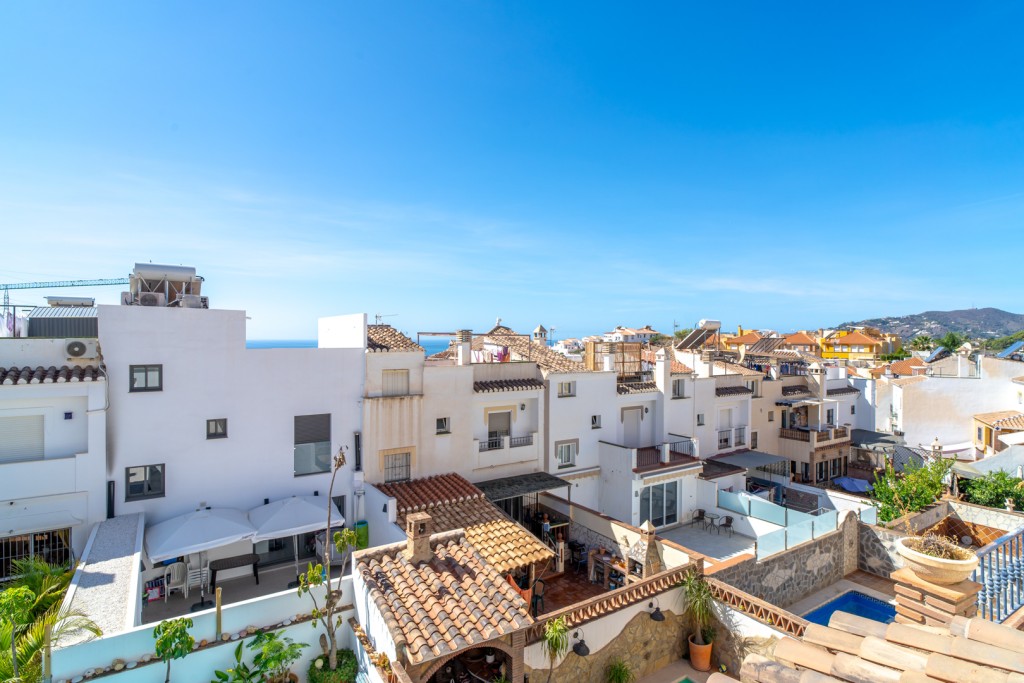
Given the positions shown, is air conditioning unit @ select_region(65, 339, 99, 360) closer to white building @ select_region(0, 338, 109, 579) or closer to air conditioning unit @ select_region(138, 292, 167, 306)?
white building @ select_region(0, 338, 109, 579)

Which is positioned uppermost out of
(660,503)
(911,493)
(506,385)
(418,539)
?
(506,385)

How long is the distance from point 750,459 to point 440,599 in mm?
26540

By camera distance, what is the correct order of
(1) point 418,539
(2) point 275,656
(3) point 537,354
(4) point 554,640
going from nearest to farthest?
(2) point 275,656 < (4) point 554,640 < (1) point 418,539 < (3) point 537,354

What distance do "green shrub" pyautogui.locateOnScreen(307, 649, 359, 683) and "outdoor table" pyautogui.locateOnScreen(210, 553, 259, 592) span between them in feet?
21.8

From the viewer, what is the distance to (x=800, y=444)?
37.2m

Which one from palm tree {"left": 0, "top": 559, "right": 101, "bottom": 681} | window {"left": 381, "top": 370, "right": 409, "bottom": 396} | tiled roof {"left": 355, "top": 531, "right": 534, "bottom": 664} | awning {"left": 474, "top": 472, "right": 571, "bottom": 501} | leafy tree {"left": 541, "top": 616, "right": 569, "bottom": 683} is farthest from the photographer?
awning {"left": 474, "top": 472, "right": 571, "bottom": 501}

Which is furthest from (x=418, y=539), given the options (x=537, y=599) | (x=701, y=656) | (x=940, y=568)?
(x=940, y=568)

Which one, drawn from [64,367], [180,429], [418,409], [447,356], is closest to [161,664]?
[180,429]

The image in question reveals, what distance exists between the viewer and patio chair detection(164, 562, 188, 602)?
1675cm

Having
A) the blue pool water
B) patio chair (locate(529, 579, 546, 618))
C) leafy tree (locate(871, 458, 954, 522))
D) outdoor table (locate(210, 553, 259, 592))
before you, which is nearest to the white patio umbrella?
outdoor table (locate(210, 553, 259, 592))

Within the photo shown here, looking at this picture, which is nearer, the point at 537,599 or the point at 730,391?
the point at 537,599

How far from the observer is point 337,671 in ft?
40.2

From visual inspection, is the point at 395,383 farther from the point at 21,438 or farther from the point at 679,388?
the point at 679,388

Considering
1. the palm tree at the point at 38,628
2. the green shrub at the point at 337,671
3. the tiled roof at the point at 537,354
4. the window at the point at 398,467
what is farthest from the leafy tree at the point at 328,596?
the tiled roof at the point at 537,354
